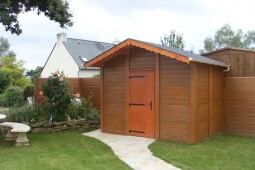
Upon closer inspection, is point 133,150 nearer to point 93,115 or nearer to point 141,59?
point 141,59

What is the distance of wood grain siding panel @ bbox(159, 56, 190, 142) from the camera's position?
6629 mm

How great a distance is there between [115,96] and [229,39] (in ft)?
115

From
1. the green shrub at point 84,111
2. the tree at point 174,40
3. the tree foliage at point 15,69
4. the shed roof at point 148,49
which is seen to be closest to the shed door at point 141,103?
the shed roof at point 148,49

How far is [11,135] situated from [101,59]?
3.34 m

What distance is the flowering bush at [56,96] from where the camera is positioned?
8406 mm

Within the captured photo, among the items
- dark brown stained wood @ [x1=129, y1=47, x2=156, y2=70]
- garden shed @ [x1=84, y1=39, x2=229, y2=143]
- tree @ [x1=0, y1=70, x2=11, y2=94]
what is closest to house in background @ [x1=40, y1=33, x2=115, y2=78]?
tree @ [x1=0, y1=70, x2=11, y2=94]

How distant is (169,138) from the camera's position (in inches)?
273

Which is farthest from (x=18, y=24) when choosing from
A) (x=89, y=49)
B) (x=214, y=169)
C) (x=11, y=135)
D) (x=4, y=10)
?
(x=89, y=49)

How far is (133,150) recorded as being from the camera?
6078mm

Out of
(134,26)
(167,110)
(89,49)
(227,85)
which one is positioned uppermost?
(134,26)

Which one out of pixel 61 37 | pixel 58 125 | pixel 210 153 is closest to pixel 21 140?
pixel 58 125

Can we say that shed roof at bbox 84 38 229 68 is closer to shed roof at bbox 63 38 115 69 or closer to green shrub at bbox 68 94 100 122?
green shrub at bbox 68 94 100 122

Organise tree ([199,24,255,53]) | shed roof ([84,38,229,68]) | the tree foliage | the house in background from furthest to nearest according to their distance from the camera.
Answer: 1. tree ([199,24,255,53])
2. the house in background
3. the tree foliage
4. shed roof ([84,38,229,68])

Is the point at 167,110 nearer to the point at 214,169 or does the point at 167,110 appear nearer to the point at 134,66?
the point at 134,66
